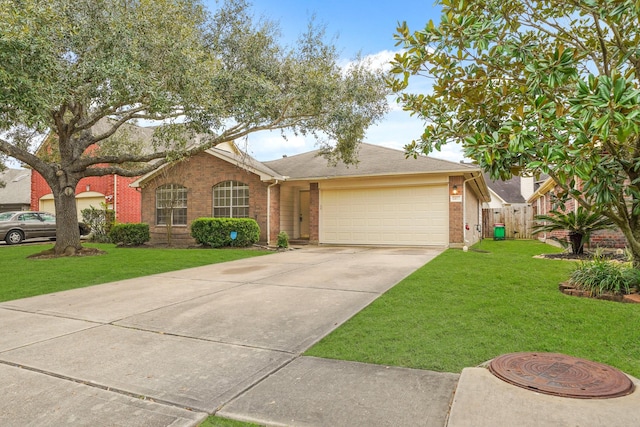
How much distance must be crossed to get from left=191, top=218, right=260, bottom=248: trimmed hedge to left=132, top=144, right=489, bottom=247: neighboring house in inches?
43.2

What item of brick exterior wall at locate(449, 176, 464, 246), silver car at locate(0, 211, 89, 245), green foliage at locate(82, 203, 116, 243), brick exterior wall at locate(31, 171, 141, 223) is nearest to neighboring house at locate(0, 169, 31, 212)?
brick exterior wall at locate(31, 171, 141, 223)

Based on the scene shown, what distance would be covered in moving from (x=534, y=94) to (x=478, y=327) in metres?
2.36

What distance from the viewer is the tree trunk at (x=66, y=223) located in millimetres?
11633

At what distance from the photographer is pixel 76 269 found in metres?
8.67

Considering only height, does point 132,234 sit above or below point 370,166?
below

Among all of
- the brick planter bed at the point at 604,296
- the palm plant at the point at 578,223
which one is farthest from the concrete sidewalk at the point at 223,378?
the palm plant at the point at 578,223

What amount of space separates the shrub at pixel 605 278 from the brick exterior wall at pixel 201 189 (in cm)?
1099

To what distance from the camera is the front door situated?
17812mm

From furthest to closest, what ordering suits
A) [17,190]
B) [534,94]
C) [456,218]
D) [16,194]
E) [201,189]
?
[17,190] → [16,194] → [201,189] → [456,218] → [534,94]

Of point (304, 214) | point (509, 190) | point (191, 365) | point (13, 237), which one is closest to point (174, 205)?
point (304, 214)

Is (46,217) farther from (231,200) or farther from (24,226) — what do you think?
(231,200)

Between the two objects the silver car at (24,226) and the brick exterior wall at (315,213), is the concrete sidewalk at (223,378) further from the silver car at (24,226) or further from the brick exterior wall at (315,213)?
the silver car at (24,226)

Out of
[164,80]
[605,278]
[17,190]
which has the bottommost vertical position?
[605,278]

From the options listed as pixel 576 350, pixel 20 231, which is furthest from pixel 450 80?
pixel 20 231
